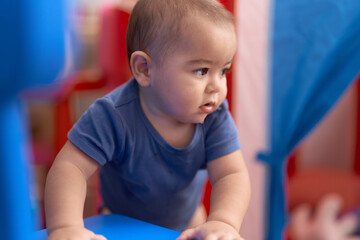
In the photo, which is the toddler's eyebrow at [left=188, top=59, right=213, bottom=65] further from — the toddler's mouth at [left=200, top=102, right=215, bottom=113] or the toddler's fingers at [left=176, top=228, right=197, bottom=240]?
the toddler's fingers at [left=176, top=228, right=197, bottom=240]

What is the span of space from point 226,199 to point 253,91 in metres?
0.47

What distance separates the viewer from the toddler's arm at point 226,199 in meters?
0.51

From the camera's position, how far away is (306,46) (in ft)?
2.91

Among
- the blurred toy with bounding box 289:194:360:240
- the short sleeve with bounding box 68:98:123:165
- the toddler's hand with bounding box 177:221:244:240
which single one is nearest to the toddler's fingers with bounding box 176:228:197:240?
the toddler's hand with bounding box 177:221:244:240

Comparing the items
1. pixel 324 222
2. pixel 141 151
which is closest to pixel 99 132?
pixel 141 151

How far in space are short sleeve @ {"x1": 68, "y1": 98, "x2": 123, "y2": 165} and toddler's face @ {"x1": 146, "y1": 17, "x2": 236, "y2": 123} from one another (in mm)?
92

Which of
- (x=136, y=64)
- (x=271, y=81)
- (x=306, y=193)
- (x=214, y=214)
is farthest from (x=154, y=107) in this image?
(x=306, y=193)

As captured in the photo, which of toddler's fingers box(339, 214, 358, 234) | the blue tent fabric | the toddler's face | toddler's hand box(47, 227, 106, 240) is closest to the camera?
toddler's hand box(47, 227, 106, 240)

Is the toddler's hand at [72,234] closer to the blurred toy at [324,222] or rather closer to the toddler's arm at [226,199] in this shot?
the toddler's arm at [226,199]

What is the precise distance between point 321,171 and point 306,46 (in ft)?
3.70

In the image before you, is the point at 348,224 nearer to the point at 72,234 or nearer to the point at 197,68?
the point at 197,68

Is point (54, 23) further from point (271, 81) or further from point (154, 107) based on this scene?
point (271, 81)

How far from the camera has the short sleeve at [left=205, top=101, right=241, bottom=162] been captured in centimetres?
68

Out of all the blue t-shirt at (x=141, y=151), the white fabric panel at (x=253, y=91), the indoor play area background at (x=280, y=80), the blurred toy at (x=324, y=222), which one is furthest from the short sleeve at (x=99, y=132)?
the blurred toy at (x=324, y=222)
